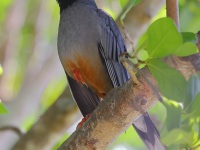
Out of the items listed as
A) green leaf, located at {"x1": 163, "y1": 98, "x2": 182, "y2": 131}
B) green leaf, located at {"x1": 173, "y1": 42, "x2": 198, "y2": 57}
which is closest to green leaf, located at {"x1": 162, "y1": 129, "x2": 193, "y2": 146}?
green leaf, located at {"x1": 163, "y1": 98, "x2": 182, "y2": 131}

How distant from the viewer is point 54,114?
3.02 meters

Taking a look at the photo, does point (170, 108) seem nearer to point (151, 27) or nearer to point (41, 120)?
point (151, 27)

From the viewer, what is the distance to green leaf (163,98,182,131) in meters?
1.47

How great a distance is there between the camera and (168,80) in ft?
5.21

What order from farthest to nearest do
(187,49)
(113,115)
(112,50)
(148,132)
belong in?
(112,50) < (148,132) < (113,115) < (187,49)

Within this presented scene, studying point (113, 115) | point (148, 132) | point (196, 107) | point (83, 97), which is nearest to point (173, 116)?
point (196, 107)

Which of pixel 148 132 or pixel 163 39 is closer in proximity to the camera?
pixel 163 39

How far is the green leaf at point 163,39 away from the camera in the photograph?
5.22ft

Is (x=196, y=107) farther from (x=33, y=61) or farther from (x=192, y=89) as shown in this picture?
(x=33, y=61)

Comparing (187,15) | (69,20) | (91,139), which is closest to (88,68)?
(69,20)

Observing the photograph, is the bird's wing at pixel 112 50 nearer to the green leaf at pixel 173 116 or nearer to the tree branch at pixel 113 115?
the tree branch at pixel 113 115

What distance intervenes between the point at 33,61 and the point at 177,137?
8.70 feet

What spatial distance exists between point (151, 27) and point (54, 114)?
4.86 ft

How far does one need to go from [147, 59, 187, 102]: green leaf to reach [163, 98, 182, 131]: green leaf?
0.09ft
